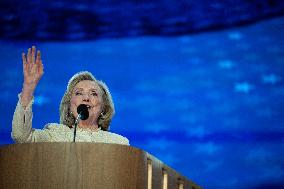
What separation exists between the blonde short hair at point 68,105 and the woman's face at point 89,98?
67 millimetres

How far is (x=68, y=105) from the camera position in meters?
2.84

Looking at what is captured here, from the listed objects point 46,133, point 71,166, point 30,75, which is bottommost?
point 71,166

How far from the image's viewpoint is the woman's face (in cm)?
266

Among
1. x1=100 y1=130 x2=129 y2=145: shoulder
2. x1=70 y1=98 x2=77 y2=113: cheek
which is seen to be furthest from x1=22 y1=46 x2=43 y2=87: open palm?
x1=100 y1=130 x2=129 y2=145: shoulder

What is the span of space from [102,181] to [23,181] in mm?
256

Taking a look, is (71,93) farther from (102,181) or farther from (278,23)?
(278,23)

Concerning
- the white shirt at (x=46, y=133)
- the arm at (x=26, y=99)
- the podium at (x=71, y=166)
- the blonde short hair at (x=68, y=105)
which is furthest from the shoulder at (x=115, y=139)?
the podium at (x=71, y=166)

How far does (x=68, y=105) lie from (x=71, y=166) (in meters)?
1.01

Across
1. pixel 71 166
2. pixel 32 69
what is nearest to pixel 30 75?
pixel 32 69

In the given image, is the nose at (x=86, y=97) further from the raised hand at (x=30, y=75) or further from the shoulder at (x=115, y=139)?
the raised hand at (x=30, y=75)

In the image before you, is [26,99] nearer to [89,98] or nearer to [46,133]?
[46,133]

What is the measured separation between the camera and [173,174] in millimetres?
2184

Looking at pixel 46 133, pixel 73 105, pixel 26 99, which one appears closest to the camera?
pixel 26 99

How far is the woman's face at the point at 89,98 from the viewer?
2.66 m
